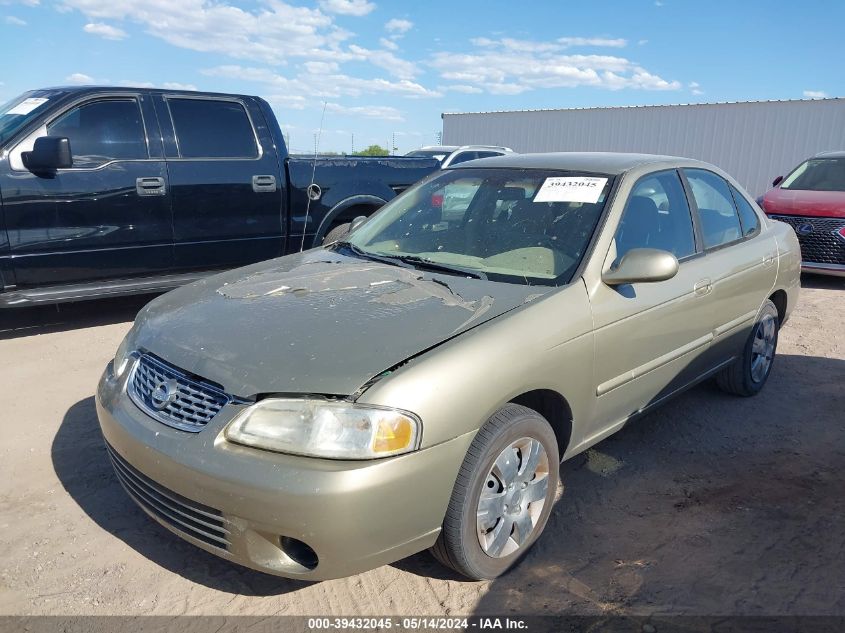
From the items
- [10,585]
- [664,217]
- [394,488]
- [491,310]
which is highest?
[664,217]

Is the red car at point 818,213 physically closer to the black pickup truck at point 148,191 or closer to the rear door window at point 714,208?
the rear door window at point 714,208

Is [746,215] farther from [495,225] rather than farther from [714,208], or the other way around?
[495,225]

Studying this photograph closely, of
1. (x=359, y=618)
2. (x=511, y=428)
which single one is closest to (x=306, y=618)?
(x=359, y=618)

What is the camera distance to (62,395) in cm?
441

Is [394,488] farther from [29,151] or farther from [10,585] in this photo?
[29,151]

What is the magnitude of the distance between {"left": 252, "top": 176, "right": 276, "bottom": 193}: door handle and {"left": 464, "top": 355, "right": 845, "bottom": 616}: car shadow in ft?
13.1

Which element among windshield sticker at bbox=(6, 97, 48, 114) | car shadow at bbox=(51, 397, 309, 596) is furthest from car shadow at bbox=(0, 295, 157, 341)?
car shadow at bbox=(51, 397, 309, 596)

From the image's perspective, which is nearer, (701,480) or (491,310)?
(491,310)

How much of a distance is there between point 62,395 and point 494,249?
9.76ft

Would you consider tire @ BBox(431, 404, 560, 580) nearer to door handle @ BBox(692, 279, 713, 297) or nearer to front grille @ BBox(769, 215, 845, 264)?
door handle @ BBox(692, 279, 713, 297)

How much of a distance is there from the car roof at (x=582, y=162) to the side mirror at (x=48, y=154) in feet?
10.2

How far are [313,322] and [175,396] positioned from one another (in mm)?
584

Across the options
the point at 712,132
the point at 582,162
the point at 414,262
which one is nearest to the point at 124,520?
the point at 414,262

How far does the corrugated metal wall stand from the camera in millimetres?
19188
